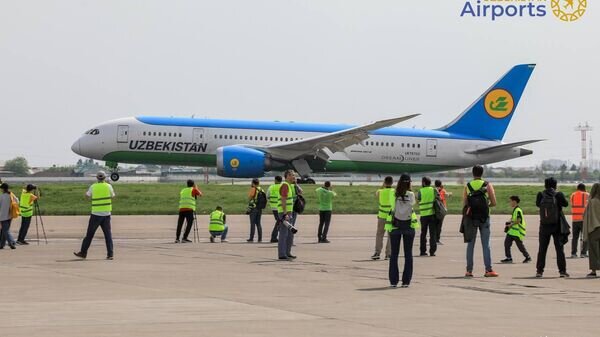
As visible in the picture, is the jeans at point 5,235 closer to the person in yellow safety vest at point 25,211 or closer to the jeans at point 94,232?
the person in yellow safety vest at point 25,211

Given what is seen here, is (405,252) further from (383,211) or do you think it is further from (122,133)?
(122,133)

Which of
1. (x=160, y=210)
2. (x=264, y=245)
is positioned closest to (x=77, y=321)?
(x=264, y=245)

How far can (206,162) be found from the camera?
5703 centimetres

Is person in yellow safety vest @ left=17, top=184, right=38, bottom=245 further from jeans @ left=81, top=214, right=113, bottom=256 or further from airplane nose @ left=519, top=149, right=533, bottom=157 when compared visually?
airplane nose @ left=519, top=149, right=533, bottom=157

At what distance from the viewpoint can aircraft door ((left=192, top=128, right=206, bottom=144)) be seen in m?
55.8

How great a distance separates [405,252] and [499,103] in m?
46.5

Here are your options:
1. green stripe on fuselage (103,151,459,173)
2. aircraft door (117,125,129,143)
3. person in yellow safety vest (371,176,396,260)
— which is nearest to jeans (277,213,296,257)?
person in yellow safety vest (371,176,396,260)

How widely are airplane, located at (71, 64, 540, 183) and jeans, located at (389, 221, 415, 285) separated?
1413 inches

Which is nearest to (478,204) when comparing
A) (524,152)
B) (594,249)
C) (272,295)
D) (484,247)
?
(484,247)

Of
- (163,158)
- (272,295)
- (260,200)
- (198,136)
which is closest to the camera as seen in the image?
(272,295)

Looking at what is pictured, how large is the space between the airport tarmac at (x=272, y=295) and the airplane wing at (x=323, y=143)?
28.6 meters

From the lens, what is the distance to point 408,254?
17.2 m

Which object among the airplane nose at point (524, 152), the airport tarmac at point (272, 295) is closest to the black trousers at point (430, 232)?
the airport tarmac at point (272, 295)

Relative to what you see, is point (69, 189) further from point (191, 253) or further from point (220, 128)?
point (191, 253)
